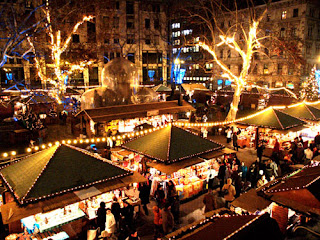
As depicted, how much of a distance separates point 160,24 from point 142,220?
154ft

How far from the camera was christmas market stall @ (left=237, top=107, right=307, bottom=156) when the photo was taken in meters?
15.1

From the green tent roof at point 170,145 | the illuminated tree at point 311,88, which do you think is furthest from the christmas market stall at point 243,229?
the illuminated tree at point 311,88

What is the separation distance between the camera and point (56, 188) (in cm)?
707

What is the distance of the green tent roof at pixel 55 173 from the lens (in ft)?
22.9

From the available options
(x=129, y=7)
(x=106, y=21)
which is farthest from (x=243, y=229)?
(x=129, y=7)

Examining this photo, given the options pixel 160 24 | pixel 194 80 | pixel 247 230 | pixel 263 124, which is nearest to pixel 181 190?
pixel 247 230

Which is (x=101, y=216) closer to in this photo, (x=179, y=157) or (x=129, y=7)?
(x=179, y=157)

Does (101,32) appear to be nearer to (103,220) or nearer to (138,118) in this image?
(138,118)

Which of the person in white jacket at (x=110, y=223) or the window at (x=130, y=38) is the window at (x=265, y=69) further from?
the person in white jacket at (x=110, y=223)

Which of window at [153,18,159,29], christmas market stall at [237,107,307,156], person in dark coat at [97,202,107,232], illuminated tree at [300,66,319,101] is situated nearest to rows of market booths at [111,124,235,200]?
person in dark coat at [97,202,107,232]

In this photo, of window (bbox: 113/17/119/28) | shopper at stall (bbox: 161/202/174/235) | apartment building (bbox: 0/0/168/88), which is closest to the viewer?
shopper at stall (bbox: 161/202/174/235)

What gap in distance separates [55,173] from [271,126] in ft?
42.3

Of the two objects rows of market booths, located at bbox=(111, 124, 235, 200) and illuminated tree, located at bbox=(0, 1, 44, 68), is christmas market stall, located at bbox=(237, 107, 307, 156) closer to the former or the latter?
rows of market booths, located at bbox=(111, 124, 235, 200)

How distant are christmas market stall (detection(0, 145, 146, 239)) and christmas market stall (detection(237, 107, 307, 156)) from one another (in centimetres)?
1038
